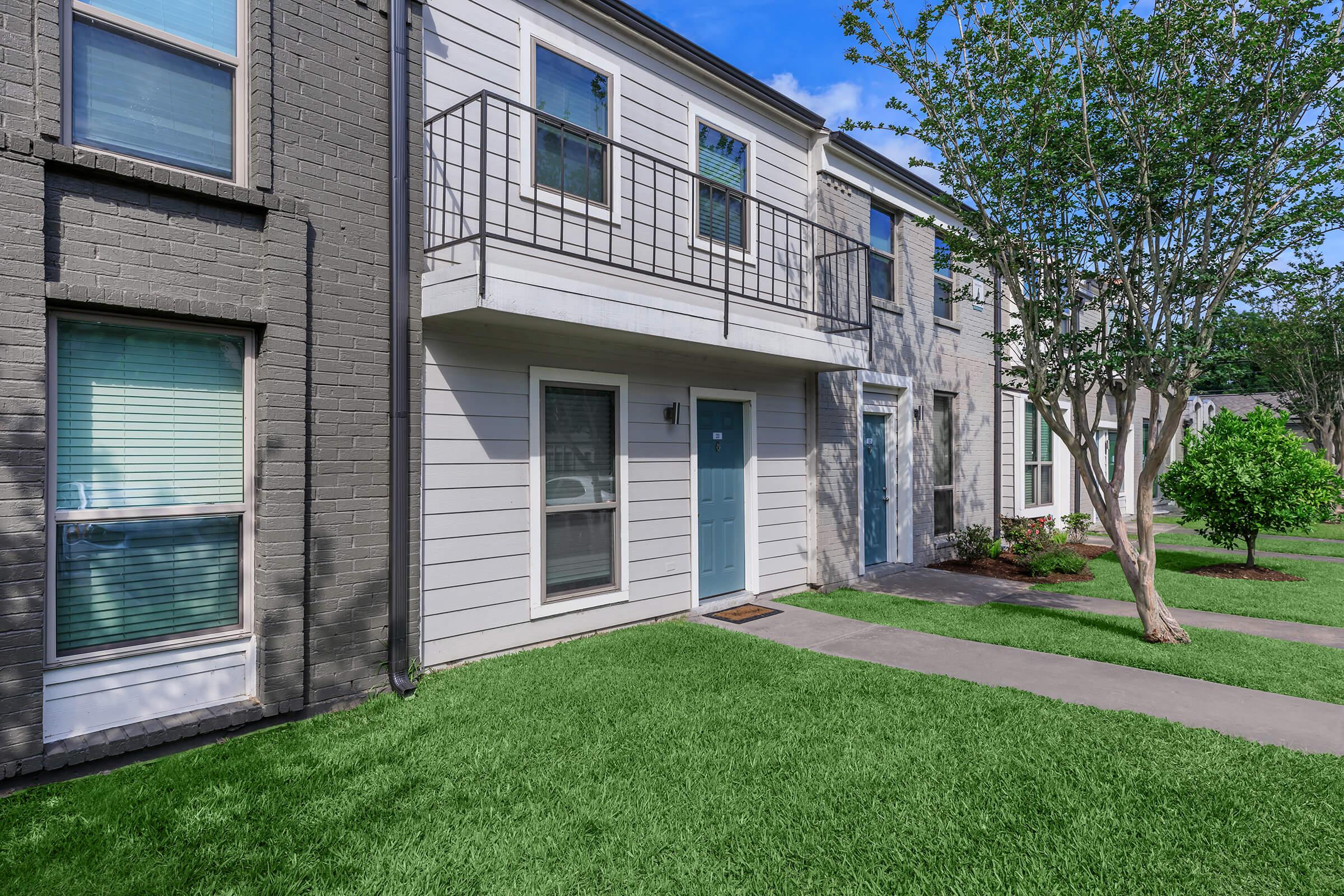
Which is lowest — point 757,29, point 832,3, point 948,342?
→ point 948,342

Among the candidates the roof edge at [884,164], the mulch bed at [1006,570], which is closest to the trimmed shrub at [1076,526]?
the mulch bed at [1006,570]

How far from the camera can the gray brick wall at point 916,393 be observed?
28.8 ft

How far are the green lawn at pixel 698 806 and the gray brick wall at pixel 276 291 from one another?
64cm

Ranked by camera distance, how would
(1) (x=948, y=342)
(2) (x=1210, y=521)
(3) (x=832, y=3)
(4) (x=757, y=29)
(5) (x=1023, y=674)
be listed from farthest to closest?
(1) (x=948, y=342) < (2) (x=1210, y=521) < (4) (x=757, y=29) < (3) (x=832, y=3) < (5) (x=1023, y=674)

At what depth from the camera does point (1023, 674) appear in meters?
5.25

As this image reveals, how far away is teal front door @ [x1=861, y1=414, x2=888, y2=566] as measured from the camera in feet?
31.7

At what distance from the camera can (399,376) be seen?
4.75 m

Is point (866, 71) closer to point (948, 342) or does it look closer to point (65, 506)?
point (948, 342)

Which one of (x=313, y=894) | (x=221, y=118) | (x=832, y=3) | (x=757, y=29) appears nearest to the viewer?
(x=313, y=894)

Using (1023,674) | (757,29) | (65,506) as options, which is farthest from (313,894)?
(757,29)

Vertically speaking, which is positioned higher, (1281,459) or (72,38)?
(72,38)

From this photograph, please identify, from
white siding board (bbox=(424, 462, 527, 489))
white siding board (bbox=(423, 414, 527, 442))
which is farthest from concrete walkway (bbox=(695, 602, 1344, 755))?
white siding board (bbox=(423, 414, 527, 442))

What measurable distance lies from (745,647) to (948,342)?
24.4ft

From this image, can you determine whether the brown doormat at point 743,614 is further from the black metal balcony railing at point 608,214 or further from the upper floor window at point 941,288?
the upper floor window at point 941,288
